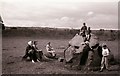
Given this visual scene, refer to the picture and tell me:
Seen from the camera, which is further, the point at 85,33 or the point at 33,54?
the point at 85,33

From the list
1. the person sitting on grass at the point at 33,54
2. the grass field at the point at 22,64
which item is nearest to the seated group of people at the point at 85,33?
the grass field at the point at 22,64

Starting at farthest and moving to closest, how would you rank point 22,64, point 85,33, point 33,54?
1. point 85,33
2. point 33,54
3. point 22,64

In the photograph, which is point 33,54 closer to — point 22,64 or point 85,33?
point 22,64

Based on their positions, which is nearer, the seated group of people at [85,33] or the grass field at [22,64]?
the grass field at [22,64]

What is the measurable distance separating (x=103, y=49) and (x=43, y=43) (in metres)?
9.96

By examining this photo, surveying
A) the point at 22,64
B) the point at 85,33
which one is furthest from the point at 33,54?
the point at 85,33

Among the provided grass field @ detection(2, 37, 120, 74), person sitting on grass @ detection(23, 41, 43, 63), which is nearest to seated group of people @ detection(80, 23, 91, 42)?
grass field @ detection(2, 37, 120, 74)

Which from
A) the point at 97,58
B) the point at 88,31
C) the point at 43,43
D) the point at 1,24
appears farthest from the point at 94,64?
the point at 43,43

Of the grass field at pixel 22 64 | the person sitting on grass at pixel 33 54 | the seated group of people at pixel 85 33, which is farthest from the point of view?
the seated group of people at pixel 85 33

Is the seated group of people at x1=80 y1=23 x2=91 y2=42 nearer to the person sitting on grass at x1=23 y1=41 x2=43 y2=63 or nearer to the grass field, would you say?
the grass field

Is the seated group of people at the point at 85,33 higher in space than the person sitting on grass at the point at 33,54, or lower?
higher

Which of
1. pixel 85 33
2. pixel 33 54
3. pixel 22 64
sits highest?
pixel 85 33

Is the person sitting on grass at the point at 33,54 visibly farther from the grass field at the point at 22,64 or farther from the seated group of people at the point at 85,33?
the seated group of people at the point at 85,33

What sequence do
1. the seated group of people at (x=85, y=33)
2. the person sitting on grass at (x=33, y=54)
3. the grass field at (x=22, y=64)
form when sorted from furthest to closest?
the seated group of people at (x=85, y=33)
the person sitting on grass at (x=33, y=54)
the grass field at (x=22, y=64)
